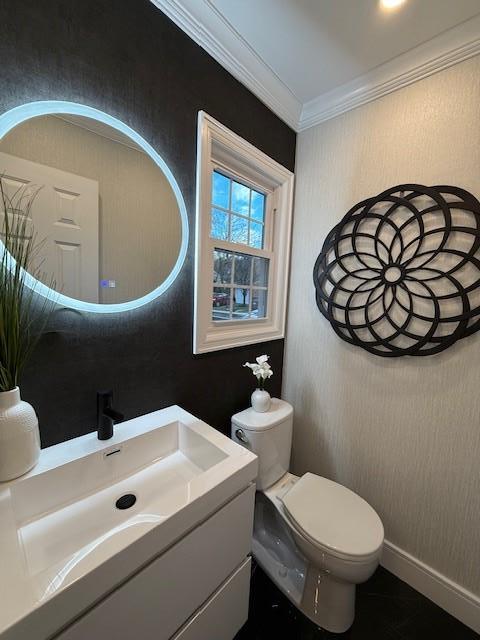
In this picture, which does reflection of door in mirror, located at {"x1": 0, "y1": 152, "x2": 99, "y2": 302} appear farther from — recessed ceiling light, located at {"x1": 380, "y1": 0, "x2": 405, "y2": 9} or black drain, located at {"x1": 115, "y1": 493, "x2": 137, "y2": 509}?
recessed ceiling light, located at {"x1": 380, "y1": 0, "x2": 405, "y2": 9}

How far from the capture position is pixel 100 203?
0.90 metres

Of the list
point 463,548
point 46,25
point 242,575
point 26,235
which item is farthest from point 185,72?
point 463,548

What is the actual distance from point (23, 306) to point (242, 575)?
113 centimetres

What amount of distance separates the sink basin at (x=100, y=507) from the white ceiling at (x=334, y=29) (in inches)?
65.6

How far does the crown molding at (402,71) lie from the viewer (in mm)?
1042

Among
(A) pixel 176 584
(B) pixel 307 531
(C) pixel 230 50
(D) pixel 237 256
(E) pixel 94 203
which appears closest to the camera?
(A) pixel 176 584

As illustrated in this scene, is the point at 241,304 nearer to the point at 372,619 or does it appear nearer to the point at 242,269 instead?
the point at 242,269

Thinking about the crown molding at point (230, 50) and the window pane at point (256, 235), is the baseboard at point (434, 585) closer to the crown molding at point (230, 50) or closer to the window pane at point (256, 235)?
the window pane at point (256, 235)

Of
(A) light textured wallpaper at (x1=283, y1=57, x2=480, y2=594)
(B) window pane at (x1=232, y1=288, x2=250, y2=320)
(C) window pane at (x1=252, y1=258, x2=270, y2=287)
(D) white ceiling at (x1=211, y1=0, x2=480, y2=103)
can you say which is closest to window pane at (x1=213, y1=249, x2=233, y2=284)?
(B) window pane at (x1=232, y1=288, x2=250, y2=320)

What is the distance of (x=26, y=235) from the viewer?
0.76m

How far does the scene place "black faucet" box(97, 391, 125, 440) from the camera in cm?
86

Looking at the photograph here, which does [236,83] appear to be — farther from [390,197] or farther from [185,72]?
[390,197]

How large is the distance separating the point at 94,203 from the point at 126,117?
339 millimetres

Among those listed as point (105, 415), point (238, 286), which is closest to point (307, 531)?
point (105, 415)
